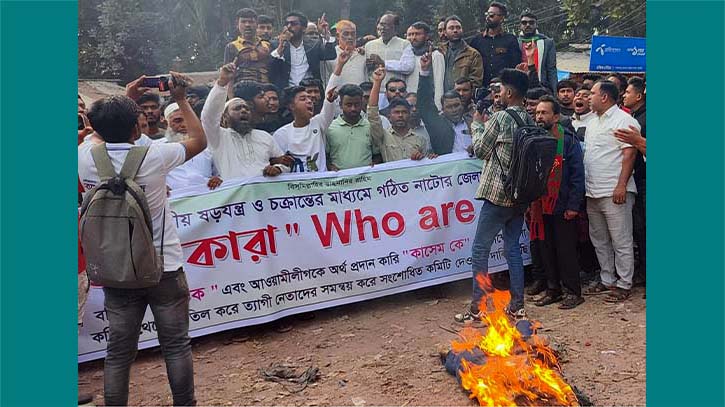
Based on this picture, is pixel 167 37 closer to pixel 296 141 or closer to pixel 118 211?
pixel 296 141

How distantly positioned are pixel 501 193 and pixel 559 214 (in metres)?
1.00

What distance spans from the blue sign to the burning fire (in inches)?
206

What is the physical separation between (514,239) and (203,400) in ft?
8.75

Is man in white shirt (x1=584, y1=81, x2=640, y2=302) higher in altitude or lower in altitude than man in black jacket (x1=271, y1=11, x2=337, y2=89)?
lower

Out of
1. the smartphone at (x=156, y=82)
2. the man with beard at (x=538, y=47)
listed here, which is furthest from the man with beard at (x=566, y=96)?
the smartphone at (x=156, y=82)

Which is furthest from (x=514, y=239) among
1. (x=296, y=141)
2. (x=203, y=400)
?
(x=203, y=400)

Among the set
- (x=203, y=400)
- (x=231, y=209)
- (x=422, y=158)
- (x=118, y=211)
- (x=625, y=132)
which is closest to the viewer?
(x=118, y=211)

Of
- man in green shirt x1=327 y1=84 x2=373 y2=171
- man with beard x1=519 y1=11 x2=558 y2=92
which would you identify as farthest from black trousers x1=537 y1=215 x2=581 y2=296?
man with beard x1=519 y1=11 x2=558 y2=92

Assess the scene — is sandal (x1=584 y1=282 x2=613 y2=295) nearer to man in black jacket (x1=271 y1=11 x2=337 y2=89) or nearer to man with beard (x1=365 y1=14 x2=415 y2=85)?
man with beard (x1=365 y1=14 x2=415 y2=85)

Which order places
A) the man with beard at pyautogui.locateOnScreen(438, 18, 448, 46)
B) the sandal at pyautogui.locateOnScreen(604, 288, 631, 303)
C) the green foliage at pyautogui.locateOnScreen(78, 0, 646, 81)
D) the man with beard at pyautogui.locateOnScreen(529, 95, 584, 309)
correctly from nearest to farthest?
the man with beard at pyautogui.locateOnScreen(529, 95, 584, 309), the sandal at pyautogui.locateOnScreen(604, 288, 631, 303), the man with beard at pyautogui.locateOnScreen(438, 18, 448, 46), the green foliage at pyautogui.locateOnScreen(78, 0, 646, 81)

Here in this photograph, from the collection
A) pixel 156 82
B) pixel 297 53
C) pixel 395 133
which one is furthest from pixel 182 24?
pixel 156 82

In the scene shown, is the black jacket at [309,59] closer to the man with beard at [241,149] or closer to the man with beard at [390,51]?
the man with beard at [390,51]

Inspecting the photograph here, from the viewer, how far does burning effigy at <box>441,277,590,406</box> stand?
11.9 feet

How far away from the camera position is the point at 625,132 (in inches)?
210
